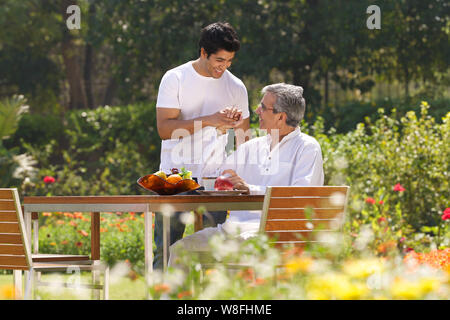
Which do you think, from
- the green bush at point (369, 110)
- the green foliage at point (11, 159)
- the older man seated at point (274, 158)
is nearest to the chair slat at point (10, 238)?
the older man seated at point (274, 158)

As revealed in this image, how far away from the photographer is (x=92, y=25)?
43.0 ft

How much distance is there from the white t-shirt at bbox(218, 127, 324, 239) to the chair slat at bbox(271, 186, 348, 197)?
29cm

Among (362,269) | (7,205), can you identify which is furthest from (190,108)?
(362,269)

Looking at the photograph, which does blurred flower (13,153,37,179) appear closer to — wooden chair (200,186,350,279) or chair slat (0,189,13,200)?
chair slat (0,189,13,200)

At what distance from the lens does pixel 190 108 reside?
434 cm

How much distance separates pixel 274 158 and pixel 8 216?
1379 millimetres

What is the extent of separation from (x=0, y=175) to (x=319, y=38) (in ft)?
17.2

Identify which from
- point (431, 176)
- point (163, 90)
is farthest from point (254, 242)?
point (431, 176)

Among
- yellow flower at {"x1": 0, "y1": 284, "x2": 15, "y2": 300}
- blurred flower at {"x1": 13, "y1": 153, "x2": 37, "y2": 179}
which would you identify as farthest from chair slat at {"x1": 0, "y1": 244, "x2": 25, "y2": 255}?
blurred flower at {"x1": 13, "y1": 153, "x2": 37, "y2": 179}

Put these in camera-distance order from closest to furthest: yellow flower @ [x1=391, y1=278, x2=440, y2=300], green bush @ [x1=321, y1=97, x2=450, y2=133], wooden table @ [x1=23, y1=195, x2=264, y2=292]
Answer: yellow flower @ [x1=391, y1=278, x2=440, y2=300] < wooden table @ [x1=23, y1=195, x2=264, y2=292] < green bush @ [x1=321, y1=97, x2=450, y2=133]

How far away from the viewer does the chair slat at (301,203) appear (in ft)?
11.3

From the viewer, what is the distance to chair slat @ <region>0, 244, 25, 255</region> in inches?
147

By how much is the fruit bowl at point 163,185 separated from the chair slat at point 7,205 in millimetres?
607

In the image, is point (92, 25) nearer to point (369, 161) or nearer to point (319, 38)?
point (319, 38)
